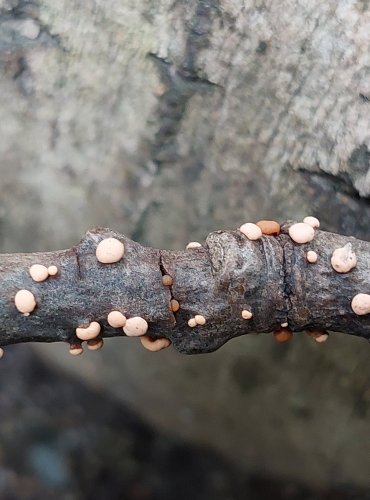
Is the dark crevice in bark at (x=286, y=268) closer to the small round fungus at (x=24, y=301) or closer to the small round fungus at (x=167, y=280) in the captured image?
the small round fungus at (x=167, y=280)

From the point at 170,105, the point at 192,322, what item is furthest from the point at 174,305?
the point at 170,105

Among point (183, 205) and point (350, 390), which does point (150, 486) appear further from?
point (183, 205)

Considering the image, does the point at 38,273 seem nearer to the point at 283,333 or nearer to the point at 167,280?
the point at 167,280

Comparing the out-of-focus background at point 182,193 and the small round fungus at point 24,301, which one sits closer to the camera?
the small round fungus at point 24,301

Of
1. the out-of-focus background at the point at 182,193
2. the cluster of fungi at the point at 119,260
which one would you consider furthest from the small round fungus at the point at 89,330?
the out-of-focus background at the point at 182,193

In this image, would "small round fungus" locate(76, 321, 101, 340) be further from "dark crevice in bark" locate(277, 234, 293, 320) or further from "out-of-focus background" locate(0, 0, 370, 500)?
"out-of-focus background" locate(0, 0, 370, 500)
